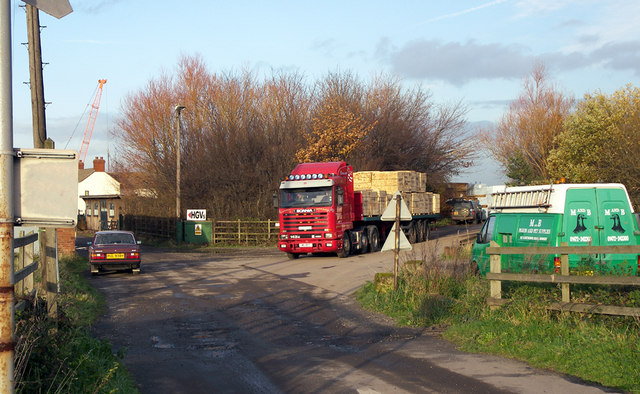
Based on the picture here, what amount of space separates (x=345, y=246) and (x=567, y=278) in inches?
704

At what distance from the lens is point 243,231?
120ft

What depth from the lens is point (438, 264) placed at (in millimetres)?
13586

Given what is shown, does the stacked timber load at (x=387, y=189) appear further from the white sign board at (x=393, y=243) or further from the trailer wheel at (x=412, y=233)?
the white sign board at (x=393, y=243)

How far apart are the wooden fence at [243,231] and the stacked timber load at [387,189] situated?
6.31 m

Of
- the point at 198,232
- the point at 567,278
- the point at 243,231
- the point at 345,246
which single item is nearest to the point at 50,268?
the point at 567,278

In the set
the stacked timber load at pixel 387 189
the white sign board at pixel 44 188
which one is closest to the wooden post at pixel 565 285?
the white sign board at pixel 44 188

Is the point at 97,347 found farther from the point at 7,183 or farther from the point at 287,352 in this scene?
the point at 7,183

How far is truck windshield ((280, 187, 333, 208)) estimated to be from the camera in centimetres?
2542

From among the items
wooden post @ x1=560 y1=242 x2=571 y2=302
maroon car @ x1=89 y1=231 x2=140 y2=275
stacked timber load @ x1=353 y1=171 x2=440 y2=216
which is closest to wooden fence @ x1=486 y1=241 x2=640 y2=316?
wooden post @ x1=560 y1=242 x2=571 y2=302

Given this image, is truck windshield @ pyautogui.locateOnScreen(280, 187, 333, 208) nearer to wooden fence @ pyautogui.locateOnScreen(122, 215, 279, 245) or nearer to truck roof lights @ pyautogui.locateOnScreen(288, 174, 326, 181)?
truck roof lights @ pyautogui.locateOnScreen(288, 174, 326, 181)

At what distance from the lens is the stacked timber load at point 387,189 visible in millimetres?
29516

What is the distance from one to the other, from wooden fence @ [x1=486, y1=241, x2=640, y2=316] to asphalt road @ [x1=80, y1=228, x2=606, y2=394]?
4.46 ft

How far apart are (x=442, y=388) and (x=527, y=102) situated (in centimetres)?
4560

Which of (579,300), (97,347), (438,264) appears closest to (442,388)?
(579,300)
